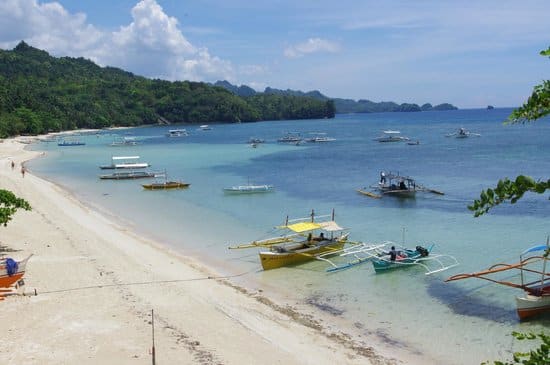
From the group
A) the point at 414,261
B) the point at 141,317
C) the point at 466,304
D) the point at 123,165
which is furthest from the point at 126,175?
the point at 466,304

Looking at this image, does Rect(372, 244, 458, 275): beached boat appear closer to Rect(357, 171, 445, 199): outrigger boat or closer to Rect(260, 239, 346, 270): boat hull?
Rect(260, 239, 346, 270): boat hull

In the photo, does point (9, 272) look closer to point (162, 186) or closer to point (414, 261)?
point (414, 261)

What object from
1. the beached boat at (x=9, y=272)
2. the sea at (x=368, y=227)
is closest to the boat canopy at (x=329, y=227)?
the sea at (x=368, y=227)

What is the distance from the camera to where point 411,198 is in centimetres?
4306

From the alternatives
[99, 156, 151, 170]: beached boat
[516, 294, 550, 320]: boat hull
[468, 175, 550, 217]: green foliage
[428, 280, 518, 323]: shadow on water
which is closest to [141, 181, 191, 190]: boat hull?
[99, 156, 151, 170]: beached boat

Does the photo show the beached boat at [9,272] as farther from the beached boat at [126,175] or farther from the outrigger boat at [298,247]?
the beached boat at [126,175]

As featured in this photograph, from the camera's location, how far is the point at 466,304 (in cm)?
1916

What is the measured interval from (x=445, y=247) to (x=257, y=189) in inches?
912

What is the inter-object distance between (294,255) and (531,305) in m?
10.2

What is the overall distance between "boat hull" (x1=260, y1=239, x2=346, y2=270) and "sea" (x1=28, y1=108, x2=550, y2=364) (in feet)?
1.51

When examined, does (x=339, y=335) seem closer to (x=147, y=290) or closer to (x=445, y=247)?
(x=147, y=290)

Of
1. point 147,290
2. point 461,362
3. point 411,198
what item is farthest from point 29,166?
point 461,362

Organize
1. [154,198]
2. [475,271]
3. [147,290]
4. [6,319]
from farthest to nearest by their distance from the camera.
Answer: [154,198] → [475,271] → [147,290] → [6,319]

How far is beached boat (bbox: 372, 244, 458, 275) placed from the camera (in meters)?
23.2
